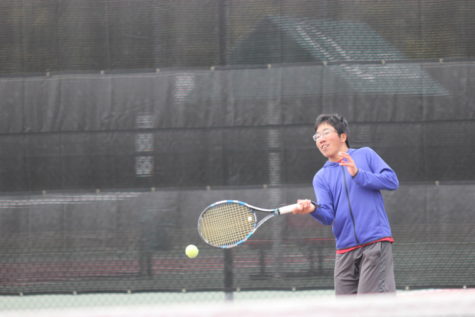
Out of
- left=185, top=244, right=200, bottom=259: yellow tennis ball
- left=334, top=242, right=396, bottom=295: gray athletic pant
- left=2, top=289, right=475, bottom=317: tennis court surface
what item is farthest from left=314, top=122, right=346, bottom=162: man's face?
left=2, top=289, right=475, bottom=317: tennis court surface

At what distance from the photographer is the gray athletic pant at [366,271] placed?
3.50m

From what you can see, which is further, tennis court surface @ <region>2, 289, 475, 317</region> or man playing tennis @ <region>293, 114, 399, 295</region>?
man playing tennis @ <region>293, 114, 399, 295</region>

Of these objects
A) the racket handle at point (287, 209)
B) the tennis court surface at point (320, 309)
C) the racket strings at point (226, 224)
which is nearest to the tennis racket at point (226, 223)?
the racket strings at point (226, 224)

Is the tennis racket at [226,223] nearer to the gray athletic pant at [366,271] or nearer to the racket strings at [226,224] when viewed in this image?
the racket strings at [226,224]

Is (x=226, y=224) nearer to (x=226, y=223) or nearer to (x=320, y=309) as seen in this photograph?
(x=226, y=223)

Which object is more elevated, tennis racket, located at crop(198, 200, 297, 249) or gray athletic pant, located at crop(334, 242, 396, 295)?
tennis racket, located at crop(198, 200, 297, 249)

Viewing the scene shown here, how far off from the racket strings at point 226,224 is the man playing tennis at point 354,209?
1.55 ft

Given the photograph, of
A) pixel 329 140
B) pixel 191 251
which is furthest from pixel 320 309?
pixel 191 251

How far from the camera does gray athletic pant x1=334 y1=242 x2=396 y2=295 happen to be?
350 centimetres

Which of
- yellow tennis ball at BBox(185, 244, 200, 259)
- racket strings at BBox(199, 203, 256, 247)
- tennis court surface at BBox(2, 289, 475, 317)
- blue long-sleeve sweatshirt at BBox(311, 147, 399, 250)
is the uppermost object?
tennis court surface at BBox(2, 289, 475, 317)

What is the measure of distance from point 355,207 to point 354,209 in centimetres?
1

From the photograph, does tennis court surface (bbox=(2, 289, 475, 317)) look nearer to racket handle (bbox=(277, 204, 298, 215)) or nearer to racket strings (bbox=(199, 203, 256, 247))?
racket handle (bbox=(277, 204, 298, 215))

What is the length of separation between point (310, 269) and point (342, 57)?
1.41 m

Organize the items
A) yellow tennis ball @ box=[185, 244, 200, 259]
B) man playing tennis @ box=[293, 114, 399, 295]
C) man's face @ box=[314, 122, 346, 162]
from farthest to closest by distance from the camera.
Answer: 1. yellow tennis ball @ box=[185, 244, 200, 259]
2. man's face @ box=[314, 122, 346, 162]
3. man playing tennis @ box=[293, 114, 399, 295]
